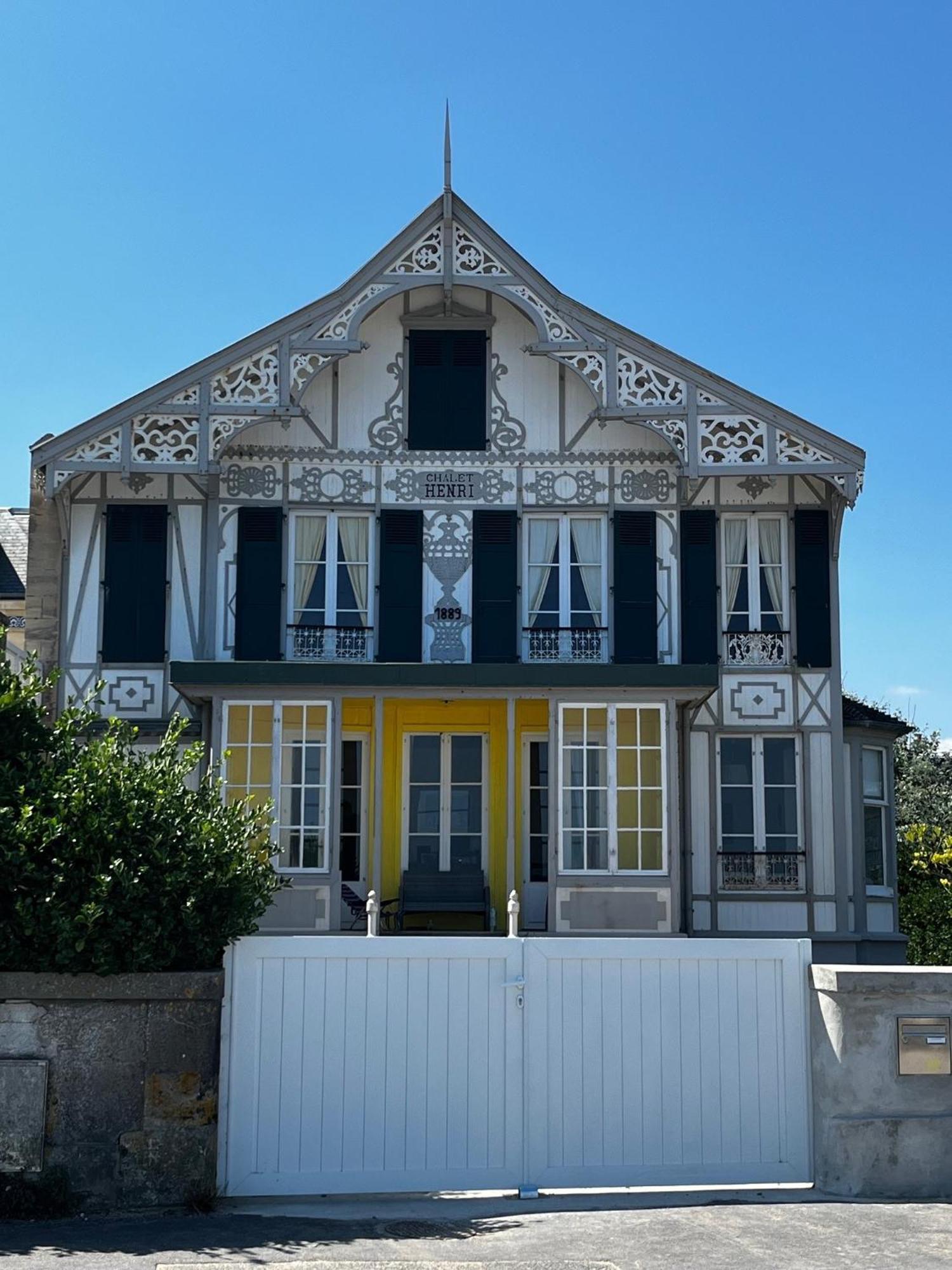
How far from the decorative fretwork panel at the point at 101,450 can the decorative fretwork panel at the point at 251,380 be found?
1283 mm

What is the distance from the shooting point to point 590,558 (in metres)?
19.6

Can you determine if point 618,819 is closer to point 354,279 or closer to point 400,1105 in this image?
point 354,279

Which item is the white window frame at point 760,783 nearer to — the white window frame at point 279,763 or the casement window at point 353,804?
the casement window at point 353,804

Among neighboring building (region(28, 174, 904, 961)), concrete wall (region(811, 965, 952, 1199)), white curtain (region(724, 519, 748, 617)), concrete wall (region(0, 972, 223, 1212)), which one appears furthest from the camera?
white curtain (region(724, 519, 748, 617))

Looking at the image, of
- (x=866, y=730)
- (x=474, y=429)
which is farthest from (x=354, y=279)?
(x=866, y=730)

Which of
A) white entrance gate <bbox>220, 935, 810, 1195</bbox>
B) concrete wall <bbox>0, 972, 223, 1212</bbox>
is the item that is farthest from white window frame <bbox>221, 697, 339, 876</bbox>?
concrete wall <bbox>0, 972, 223, 1212</bbox>

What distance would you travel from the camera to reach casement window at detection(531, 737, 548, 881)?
1903 cm

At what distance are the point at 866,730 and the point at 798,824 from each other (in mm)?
1714

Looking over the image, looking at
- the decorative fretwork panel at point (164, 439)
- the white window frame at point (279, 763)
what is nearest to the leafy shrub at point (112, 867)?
the white window frame at point (279, 763)

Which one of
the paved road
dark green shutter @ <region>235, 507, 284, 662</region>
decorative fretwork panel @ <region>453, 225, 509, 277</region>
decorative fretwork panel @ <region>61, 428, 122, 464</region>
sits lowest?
the paved road

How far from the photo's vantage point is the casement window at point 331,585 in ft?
62.8

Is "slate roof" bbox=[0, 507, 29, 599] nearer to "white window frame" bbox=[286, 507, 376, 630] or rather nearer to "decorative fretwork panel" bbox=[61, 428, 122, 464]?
"decorative fretwork panel" bbox=[61, 428, 122, 464]

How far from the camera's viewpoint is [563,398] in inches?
776

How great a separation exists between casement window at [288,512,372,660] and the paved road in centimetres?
1039
